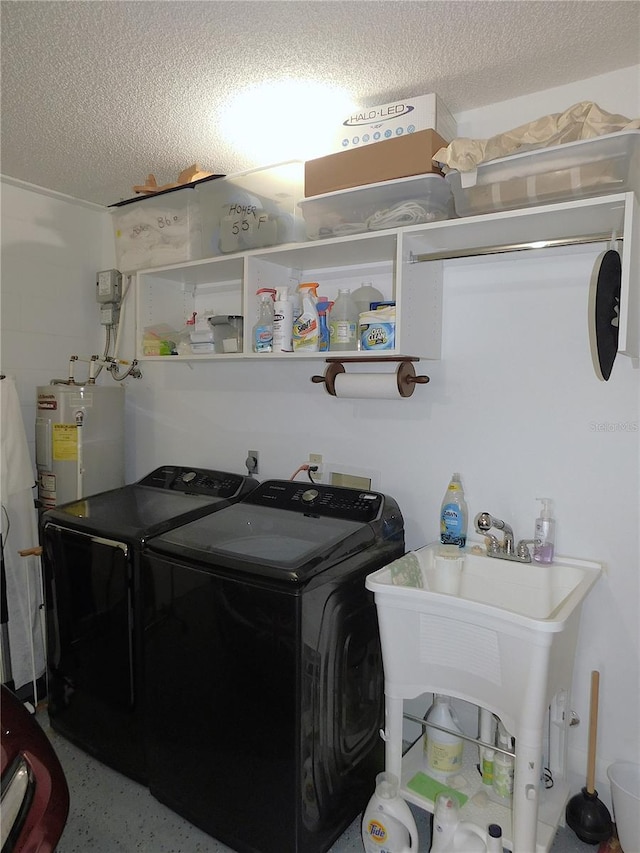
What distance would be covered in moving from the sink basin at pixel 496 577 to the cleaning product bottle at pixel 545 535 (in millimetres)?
28

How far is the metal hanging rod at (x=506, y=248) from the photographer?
1.68m

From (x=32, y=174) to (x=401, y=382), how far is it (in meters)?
2.04

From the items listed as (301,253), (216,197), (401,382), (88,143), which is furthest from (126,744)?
(88,143)

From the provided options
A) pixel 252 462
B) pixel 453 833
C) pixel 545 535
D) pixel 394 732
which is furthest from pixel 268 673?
pixel 252 462

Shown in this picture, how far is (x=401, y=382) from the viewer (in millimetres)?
2021

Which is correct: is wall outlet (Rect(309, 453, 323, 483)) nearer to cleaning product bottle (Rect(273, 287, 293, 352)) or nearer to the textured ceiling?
cleaning product bottle (Rect(273, 287, 293, 352))

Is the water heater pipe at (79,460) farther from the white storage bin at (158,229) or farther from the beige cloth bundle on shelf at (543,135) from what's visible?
the beige cloth bundle on shelf at (543,135)

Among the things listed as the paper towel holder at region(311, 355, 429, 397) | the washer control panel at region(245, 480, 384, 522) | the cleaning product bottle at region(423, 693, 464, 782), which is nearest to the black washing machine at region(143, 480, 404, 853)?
the washer control panel at region(245, 480, 384, 522)

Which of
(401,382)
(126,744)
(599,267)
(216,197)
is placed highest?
(216,197)

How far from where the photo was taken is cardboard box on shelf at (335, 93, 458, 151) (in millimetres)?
1811

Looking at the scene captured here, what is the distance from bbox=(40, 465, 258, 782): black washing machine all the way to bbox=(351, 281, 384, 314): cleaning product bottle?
910 mm

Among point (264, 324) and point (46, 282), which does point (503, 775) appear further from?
point (46, 282)

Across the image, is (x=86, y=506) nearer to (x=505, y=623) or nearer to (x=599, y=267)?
(x=505, y=623)

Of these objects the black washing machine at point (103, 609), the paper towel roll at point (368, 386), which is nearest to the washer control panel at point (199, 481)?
the black washing machine at point (103, 609)
